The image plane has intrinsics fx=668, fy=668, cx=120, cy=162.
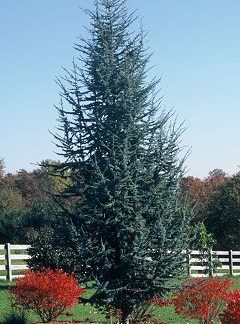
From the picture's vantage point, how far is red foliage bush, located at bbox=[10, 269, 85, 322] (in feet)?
48.5

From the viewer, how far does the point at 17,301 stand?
15320 mm

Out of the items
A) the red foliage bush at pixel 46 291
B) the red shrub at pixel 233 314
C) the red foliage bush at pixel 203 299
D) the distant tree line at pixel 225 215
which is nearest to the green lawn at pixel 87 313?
the red foliage bush at pixel 46 291

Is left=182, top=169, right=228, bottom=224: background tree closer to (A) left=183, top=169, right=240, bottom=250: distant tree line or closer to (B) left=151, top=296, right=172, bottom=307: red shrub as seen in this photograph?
(A) left=183, top=169, right=240, bottom=250: distant tree line

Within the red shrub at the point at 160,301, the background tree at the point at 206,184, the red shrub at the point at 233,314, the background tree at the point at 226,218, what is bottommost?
the red shrub at the point at 160,301

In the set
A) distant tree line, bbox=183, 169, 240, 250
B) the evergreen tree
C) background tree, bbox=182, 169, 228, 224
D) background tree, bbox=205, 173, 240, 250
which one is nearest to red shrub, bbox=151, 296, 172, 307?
the evergreen tree

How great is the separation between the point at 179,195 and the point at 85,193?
2.23 m

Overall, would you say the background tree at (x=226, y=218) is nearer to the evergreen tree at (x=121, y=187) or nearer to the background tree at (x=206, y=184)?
the background tree at (x=206, y=184)

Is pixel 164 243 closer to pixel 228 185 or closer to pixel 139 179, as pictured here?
pixel 139 179

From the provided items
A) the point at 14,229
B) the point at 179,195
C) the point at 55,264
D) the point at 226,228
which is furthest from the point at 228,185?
the point at 179,195

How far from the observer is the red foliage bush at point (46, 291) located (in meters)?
14.8

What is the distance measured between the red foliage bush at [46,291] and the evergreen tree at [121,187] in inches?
21.0

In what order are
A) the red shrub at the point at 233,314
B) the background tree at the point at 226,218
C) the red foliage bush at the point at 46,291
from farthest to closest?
1. the background tree at the point at 226,218
2. the red foliage bush at the point at 46,291
3. the red shrub at the point at 233,314

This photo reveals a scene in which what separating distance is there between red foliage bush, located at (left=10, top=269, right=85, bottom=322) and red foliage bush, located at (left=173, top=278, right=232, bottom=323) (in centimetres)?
235

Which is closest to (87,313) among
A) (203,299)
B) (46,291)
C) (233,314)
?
(46,291)
